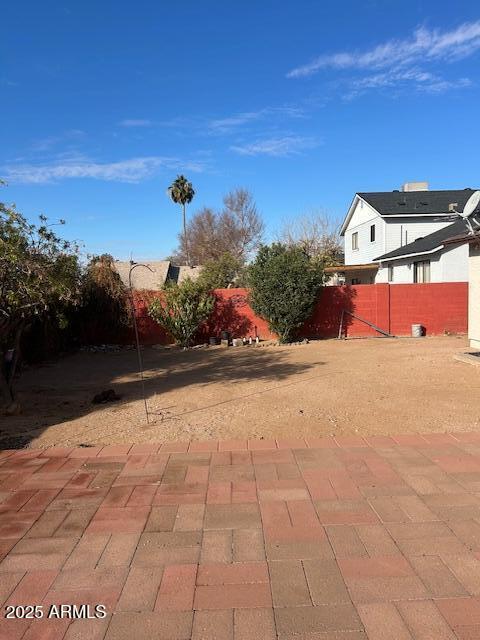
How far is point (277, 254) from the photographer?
15.2 meters

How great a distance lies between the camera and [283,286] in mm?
14930

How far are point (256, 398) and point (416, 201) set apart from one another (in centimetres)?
2444

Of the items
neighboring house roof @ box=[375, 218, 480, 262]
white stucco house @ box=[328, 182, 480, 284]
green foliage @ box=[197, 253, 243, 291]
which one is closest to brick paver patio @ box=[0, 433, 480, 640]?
neighboring house roof @ box=[375, 218, 480, 262]

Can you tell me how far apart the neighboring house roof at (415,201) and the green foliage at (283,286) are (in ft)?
44.3

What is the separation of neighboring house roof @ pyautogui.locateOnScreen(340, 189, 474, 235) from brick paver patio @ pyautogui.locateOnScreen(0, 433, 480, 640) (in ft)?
79.7

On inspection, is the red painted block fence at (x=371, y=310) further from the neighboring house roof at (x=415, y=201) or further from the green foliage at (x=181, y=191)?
the green foliage at (x=181, y=191)

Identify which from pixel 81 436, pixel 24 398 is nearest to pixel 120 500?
pixel 81 436

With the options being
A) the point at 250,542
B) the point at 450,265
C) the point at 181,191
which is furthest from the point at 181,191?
the point at 250,542

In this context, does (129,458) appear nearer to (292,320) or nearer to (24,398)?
(24,398)

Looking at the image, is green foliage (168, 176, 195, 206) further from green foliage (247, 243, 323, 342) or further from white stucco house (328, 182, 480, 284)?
green foliage (247, 243, 323, 342)

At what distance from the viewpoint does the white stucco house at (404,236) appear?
19.2 metres

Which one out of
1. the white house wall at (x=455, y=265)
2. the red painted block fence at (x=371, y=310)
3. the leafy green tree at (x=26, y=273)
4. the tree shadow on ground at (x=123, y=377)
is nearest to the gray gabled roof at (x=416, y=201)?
the white house wall at (x=455, y=265)

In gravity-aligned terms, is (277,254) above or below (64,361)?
above

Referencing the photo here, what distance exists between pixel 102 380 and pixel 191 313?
235 inches
